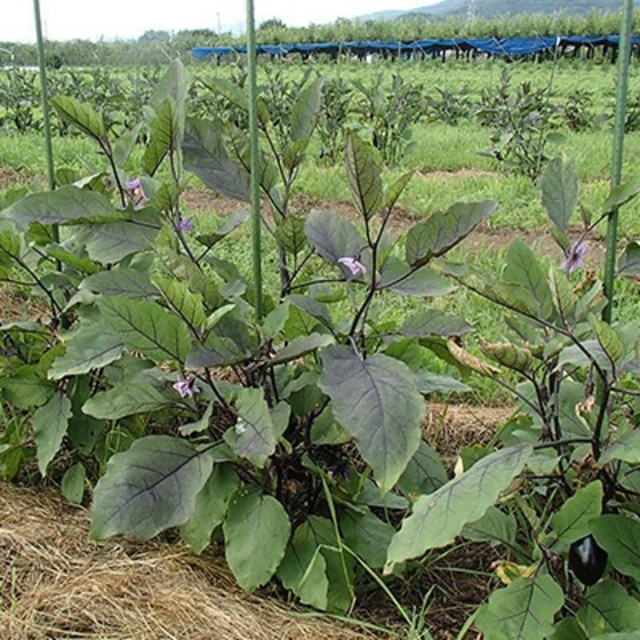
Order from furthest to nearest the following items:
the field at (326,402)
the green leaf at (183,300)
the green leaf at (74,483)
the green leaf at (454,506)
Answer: the green leaf at (74,483) → the green leaf at (183,300) → the field at (326,402) → the green leaf at (454,506)

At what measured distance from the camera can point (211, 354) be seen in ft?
4.32

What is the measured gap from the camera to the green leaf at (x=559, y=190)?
1.42m

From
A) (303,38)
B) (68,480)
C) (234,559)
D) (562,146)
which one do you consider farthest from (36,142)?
(303,38)

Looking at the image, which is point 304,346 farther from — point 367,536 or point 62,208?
point 62,208

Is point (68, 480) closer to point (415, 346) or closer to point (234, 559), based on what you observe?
point (234, 559)

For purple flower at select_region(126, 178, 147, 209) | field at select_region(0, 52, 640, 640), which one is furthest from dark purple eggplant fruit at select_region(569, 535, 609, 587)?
purple flower at select_region(126, 178, 147, 209)

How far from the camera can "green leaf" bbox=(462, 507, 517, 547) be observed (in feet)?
4.22

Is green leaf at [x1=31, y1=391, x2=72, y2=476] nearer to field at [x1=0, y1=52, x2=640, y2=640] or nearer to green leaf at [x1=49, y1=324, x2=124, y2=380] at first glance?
field at [x1=0, y1=52, x2=640, y2=640]

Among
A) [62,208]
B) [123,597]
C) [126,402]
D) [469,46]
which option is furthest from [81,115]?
[469,46]

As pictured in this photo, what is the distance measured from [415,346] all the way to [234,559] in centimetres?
47

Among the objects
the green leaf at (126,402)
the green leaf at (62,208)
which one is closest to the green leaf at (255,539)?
the green leaf at (126,402)

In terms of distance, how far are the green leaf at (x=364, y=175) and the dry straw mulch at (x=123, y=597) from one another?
2.16 ft

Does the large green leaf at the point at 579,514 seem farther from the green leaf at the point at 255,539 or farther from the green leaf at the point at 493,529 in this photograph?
the green leaf at the point at 255,539

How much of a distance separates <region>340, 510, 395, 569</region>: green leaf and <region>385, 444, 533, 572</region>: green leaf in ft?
0.93
